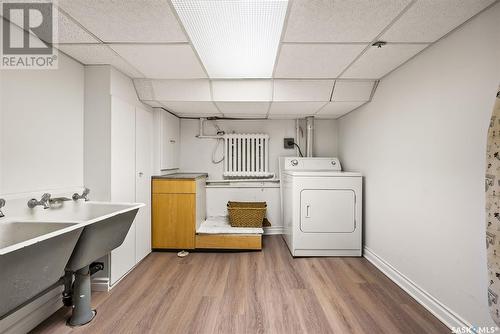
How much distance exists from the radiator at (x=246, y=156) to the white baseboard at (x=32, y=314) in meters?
2.24

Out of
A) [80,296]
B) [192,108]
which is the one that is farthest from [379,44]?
[80,296]

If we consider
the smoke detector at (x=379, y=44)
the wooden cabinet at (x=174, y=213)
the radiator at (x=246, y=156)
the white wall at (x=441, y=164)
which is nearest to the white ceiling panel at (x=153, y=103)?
the wooden cabinet at (x=174, y=213)

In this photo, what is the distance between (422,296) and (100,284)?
104 inches

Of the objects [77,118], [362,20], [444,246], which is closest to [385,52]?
[362,20]

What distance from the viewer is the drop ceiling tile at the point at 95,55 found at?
66.5 inches

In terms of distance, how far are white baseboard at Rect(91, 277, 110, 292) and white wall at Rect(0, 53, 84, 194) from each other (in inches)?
33.2

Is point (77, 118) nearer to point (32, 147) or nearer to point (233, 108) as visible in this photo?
point (32, 147)

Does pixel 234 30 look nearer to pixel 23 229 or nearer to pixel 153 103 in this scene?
pixel 153 103

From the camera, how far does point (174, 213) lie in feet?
8.98

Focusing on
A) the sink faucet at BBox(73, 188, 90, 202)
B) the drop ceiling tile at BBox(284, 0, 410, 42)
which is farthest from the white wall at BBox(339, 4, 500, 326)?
the sink faucet at BBox(73, 188, 90, 202)

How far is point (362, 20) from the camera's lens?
53.6 inches

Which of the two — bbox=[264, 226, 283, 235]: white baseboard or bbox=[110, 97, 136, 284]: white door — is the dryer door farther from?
bbox=[110, 97, 136, 284]: white door

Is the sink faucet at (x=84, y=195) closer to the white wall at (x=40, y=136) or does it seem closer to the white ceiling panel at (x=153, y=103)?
the white wall at (x=40, y=136)

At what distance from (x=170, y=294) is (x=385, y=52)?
264 centimetres
